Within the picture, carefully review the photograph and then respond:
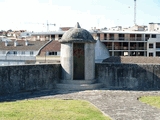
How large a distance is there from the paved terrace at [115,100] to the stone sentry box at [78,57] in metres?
2.13

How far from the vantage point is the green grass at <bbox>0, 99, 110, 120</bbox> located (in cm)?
1255

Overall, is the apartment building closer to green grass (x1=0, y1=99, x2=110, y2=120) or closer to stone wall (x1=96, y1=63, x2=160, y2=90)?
stone wall (x1=96, y1=63, x2=160, y2=90)

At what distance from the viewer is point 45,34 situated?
7781 centimetres

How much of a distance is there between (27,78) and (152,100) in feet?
24.1

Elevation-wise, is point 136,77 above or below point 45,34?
below

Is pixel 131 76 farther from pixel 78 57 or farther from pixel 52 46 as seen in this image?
pixel 52 46

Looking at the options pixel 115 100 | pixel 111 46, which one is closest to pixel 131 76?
pixel 115 100

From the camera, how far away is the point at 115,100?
1633 centimetres

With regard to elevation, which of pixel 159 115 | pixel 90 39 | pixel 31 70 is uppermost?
pixel 90 39

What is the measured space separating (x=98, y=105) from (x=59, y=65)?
7447 mm

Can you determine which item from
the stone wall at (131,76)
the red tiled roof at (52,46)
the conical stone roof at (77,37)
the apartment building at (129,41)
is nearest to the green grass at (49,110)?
the stone wall at (131,76)

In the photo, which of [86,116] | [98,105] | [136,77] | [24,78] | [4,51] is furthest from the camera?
[4,51]

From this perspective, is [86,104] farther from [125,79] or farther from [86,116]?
[125,79]

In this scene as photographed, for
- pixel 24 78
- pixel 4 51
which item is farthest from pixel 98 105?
pixel 4 51
